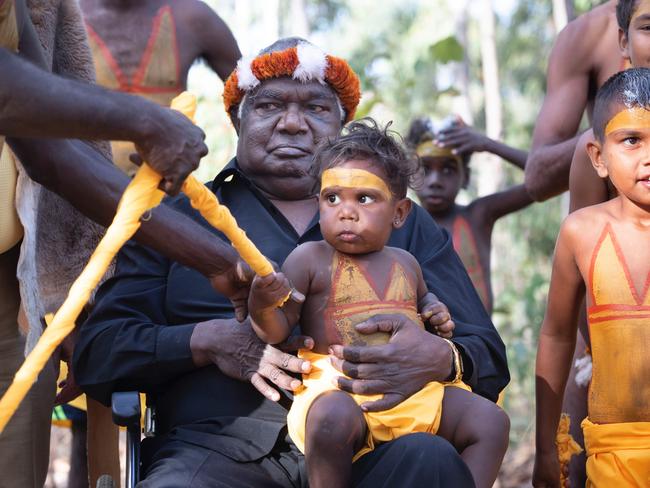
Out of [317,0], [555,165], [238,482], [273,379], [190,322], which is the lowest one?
[238,482]

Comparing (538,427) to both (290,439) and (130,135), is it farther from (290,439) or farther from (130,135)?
(130,135)

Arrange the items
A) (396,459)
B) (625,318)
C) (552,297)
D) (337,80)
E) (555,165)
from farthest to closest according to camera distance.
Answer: (555,165), (337,80), (552,297), (625,318), (396,459)

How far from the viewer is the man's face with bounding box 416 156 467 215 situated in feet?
23.3

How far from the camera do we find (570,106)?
194 inches

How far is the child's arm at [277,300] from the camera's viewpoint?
3.16 meters

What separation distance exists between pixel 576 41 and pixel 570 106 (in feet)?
0.97

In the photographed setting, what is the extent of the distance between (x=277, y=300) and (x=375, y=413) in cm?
49

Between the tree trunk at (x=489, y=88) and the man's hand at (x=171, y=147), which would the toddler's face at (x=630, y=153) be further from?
the tree trunk at (x=489, y=88)

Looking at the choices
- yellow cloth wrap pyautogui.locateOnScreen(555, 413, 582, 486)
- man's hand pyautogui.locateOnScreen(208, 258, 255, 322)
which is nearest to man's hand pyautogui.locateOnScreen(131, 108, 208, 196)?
man's hand pyautogui.locateOnScreen(208, 258, 255, 322)

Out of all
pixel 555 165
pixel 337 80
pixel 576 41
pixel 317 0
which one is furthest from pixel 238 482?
pixel 317 0

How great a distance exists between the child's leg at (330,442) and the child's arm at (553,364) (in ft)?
2.88

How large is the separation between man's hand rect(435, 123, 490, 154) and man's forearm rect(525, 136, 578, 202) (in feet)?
5.20

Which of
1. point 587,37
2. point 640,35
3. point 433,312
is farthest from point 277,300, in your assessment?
point 587,37

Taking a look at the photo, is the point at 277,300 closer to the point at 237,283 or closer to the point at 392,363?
the point at 237,283
